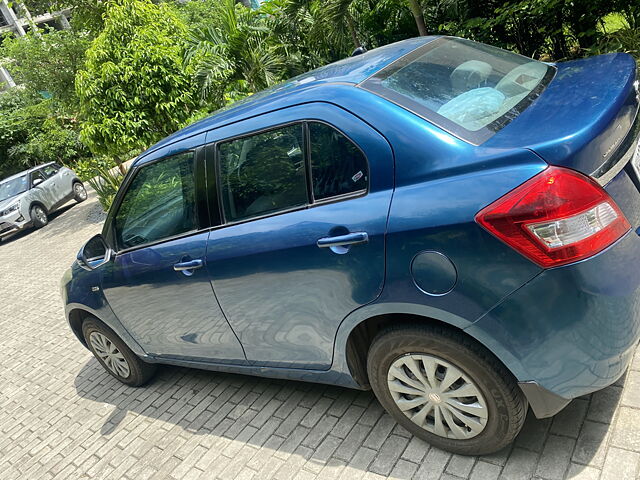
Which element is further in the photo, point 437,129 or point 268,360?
point 268,360

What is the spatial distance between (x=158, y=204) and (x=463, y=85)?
2.04 metres

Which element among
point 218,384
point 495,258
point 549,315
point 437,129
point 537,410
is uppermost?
point 437,129

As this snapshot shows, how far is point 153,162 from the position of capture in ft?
10.7

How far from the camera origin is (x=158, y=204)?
334cm

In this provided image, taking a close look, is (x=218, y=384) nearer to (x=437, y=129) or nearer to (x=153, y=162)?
(x=153, y=162)

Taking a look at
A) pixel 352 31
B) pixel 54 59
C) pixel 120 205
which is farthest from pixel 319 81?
pixel 54 59

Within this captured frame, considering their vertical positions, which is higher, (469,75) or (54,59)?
(54,59)

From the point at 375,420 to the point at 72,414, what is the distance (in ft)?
9.25

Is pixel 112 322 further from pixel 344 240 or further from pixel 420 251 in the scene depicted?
pixel 420 251

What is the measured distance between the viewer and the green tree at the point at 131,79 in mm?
8633

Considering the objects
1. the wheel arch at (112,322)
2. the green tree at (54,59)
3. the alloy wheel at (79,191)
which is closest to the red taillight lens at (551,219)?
the wheel arch at (112,322)

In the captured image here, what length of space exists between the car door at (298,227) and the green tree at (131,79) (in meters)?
6.68

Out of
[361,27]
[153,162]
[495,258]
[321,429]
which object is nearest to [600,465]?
[495,258]

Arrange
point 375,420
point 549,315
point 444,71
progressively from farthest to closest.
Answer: point 375,420
point 444,71
point 549,315
